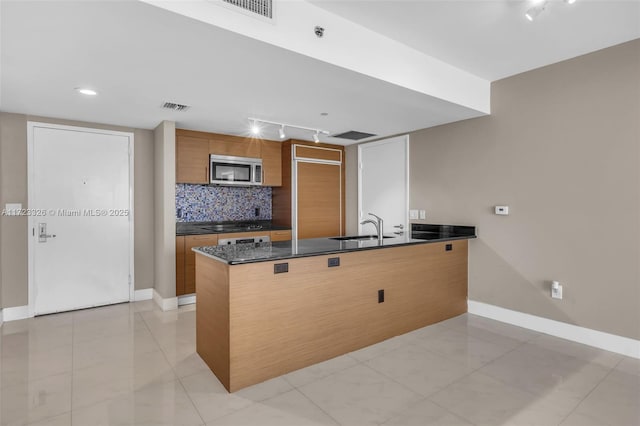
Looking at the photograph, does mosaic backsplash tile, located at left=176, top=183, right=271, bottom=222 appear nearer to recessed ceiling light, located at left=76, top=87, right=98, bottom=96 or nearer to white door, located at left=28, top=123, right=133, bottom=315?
white door, located at left=28, top=123, right=133, bottom=315

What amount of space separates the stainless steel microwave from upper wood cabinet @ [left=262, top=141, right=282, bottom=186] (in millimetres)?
115

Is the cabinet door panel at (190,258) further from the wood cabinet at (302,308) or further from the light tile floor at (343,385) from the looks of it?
the wood cabinet at (302,308)

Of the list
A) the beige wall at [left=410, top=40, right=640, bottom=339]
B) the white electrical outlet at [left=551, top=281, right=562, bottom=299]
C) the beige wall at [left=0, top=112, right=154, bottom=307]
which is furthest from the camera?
the beige wall at [left=0, top=112, right=154, bottom=307]

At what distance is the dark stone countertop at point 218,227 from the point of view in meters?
4.36

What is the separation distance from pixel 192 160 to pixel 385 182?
8.96ft

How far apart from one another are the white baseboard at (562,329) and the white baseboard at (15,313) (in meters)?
5.05

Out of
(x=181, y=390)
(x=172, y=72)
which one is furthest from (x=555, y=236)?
(x=172, y=72)

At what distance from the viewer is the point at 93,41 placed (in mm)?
2055

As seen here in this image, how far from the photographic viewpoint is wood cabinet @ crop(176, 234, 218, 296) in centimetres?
411

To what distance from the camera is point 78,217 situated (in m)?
4.05

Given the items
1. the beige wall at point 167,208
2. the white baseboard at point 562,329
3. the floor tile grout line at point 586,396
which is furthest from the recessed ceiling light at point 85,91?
the white baseboard at point 562,329

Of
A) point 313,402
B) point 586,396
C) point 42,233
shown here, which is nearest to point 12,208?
point 42,233

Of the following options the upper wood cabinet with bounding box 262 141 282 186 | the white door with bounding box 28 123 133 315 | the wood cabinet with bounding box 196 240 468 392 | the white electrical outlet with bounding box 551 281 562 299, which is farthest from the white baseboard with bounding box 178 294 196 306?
the white electrical outlet with bounding box 551 281 562 299

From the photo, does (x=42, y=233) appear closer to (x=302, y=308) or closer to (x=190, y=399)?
(x=190, y=399)
